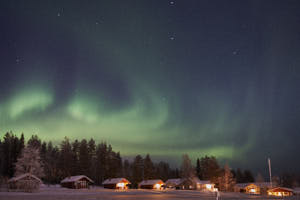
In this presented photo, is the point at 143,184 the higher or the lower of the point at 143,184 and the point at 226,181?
the lower

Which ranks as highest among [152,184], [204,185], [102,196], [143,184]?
[102,196]

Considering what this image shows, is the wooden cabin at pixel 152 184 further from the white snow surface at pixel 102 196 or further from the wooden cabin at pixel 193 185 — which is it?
the white snow surface at pixel 102 196

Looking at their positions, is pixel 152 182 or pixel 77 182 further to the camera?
pixel 152 182

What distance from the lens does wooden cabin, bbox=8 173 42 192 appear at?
225ft

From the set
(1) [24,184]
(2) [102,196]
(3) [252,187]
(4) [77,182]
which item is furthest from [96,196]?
(3) [252,187]

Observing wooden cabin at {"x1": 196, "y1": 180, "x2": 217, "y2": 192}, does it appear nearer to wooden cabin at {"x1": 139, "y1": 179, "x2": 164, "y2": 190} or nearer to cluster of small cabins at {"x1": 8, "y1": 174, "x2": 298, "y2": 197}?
cluster of small cabins at {"x1": 8, "y1": 174, "x2": 298, "y2": 197}

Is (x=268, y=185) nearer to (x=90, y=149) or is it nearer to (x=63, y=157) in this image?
(x=90, y=149)

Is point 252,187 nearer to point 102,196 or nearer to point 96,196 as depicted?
point 102,196

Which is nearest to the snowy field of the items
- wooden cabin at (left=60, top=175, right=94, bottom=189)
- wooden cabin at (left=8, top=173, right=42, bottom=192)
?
wooden cabin at (left=8, top=173, right=42, bottom=192)

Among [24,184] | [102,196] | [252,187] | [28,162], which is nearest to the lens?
[102,196]

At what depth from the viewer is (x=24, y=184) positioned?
69688 mm

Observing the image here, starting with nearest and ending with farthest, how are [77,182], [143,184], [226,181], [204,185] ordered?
[77,182] → [226,181] → [143,184] → [204,185]

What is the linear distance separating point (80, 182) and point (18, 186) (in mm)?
25490

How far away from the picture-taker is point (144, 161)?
130 m
